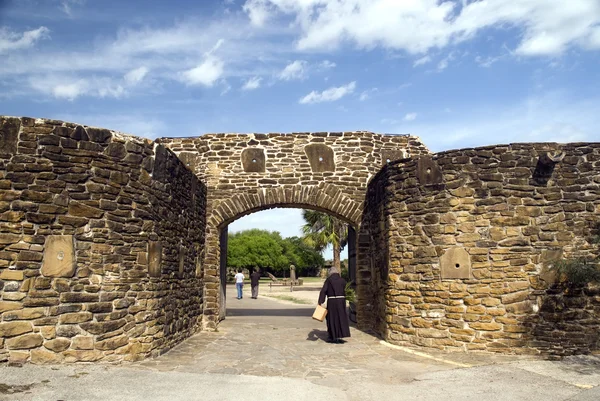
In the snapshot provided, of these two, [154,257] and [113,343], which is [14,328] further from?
[154,257]

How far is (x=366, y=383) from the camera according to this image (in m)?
6.22

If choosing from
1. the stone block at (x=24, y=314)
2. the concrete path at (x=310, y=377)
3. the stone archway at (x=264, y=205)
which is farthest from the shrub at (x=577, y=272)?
the stone block at (x=24, y=314)

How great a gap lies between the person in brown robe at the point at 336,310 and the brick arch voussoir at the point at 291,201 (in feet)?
6.22

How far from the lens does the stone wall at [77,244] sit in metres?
6.60

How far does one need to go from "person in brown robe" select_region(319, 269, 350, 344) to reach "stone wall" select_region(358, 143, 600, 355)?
120 cm

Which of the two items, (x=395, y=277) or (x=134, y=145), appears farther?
(x=395, y=277)

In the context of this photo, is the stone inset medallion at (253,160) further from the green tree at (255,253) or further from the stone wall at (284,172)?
the green tree at (255,253)

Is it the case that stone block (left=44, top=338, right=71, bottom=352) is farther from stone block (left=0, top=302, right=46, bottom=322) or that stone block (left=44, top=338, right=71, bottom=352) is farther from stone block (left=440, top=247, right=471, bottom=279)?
stone block (left=440, top=247, right=471, bottom=279)

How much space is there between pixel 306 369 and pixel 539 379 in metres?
3.01

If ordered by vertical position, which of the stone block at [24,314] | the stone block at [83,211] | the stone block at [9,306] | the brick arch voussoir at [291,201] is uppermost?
the brick arch voussoir at [291,201]

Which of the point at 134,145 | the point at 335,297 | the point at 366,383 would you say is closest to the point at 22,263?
the point at 134,145

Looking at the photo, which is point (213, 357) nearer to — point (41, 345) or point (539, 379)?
point (41, 345)

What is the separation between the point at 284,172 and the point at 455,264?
188 inches

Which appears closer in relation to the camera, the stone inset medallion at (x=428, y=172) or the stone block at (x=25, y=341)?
the stone block at (x=25, y=341)
